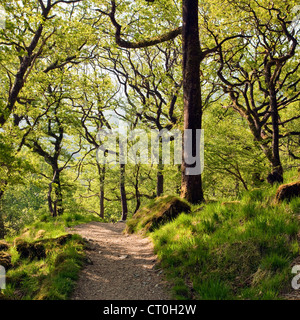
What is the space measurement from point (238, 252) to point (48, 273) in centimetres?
415

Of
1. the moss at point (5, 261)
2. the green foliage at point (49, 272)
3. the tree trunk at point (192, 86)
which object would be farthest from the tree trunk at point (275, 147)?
the moss at point (5, 261)

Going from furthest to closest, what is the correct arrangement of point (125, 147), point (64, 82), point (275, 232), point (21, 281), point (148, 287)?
point (125, 147)
point (64, 82)
point (21, 281)
point (148, 287)
point (275, 232)

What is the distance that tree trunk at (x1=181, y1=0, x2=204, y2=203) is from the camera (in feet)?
24.8

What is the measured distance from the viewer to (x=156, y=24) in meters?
14.2

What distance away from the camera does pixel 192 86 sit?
761cm

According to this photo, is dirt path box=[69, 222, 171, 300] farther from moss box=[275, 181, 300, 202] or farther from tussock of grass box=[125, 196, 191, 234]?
moss box=[275, 181, 300, 202]

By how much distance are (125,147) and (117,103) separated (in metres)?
3.96

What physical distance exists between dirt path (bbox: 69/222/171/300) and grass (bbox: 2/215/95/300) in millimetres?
259

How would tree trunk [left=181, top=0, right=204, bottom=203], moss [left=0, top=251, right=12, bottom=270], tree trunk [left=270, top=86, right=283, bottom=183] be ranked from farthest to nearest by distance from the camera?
tree trunk [left=181, top=0, right=204, bottom=203], tree trunk [left=270, top=86, right=283, bottom=183], moss [left=0, top=251, right=12, bottom=270]

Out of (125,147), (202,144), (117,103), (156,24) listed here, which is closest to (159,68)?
(156,24)

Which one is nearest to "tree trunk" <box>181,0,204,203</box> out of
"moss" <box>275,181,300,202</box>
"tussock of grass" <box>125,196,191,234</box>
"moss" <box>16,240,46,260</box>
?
"tussock of grass" <box>125,196,191,234</box>

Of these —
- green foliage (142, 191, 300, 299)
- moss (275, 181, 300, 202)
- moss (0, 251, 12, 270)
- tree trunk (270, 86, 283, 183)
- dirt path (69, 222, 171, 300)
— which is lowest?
moss (0, 251, 12, 270)

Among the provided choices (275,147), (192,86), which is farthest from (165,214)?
(275,147)
